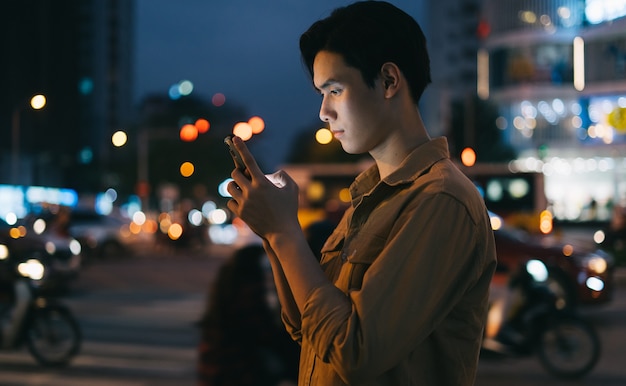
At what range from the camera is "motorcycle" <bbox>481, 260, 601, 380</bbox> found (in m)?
9.62

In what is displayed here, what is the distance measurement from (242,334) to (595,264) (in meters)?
11.2

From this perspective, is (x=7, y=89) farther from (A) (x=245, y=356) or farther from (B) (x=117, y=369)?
(A) (x=245, y=356)

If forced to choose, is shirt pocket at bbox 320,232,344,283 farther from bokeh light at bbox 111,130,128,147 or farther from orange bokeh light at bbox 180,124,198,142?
orange bokeh light at bbox 180,124,198,142

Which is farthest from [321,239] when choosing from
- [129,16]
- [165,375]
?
[129,16]

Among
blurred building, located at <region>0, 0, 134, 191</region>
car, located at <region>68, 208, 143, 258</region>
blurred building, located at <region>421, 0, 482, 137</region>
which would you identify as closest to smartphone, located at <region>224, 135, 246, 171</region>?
car, located at <region>68, 208, 143, 258</region>

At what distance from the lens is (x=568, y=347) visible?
972 centimetres

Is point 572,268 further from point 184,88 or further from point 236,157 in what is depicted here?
point 236,157

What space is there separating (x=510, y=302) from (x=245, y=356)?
5.11m

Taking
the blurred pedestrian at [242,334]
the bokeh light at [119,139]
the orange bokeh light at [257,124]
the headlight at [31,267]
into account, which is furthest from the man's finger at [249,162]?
the headlight at [31,267]

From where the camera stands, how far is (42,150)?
6344 cm

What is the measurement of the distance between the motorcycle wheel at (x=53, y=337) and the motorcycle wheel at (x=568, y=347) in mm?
4923

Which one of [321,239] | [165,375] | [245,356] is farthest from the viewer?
[165,375]

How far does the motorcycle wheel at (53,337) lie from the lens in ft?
34.0

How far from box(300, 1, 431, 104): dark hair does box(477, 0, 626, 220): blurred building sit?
141 feet
